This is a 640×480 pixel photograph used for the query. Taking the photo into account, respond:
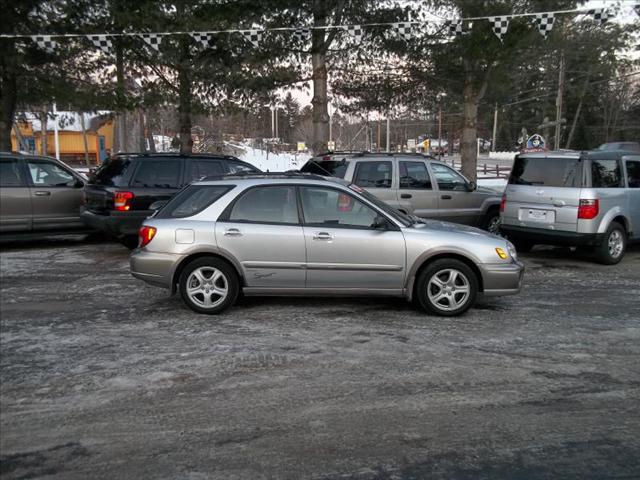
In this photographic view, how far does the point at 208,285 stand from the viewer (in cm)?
604

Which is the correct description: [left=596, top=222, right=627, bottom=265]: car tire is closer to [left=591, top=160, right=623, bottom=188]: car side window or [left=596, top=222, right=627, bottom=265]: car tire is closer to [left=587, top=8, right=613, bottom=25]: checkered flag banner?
[left=591, top=160, right=623, bottom=188]: car side window

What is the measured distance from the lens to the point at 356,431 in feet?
11.5

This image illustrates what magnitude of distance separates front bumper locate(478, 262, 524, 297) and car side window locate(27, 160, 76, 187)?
320 inches

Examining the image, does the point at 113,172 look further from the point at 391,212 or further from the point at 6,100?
the point at 6,100

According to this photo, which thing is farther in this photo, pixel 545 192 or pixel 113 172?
pixel 113 172

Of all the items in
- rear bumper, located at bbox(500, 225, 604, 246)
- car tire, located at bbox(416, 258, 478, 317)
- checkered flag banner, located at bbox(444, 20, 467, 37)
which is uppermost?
checkered flag banner, located at bbox(444, 20, 467, 37)

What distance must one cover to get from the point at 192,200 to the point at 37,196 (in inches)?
209

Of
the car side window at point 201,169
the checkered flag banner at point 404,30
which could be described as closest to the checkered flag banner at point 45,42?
the car side window at point 201,169

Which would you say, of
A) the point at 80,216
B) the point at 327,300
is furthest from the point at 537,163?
the point at 80,216

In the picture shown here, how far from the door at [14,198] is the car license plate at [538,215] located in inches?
343

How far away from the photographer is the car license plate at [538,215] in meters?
8.95

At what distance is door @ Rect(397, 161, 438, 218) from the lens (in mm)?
9977

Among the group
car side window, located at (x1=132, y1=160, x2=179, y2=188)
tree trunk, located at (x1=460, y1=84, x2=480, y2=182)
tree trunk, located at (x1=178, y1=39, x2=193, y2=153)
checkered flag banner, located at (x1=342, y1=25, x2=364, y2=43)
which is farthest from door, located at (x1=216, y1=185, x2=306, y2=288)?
tree trunk, located at (x1=460, y1=84, x2=480, y2=182)

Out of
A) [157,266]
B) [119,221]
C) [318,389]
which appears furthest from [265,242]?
[119,221]
